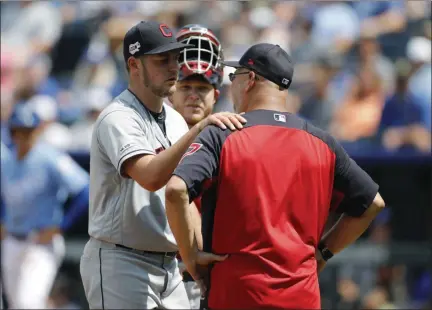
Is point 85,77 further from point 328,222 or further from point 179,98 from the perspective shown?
point 328,222

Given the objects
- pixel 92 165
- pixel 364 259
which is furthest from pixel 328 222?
pixel 364 259

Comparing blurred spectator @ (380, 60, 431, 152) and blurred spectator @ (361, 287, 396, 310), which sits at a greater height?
→ blurred spectator @ (380, 60, 431, 152)

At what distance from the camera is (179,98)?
5789mm

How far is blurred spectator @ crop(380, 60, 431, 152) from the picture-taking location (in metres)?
9.52

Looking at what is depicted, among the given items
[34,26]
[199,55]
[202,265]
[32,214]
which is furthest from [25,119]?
[34,26]

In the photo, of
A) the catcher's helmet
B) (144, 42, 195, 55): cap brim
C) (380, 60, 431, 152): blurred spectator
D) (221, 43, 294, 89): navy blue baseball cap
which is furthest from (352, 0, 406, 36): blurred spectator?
(221, 43, 294, 89): navy blue baseball cap

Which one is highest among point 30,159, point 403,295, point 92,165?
point 92,165

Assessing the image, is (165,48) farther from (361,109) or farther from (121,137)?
(361,109)

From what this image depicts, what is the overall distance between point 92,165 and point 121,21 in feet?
29.1

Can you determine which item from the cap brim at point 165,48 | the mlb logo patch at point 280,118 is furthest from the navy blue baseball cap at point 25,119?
the mlb logo patch at point 280,118

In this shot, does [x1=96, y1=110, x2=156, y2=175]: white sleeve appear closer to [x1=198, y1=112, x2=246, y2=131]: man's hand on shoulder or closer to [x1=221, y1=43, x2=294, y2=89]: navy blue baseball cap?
[x1=198, y1=112, x2=246, y2=131]: man's hand on shoulder

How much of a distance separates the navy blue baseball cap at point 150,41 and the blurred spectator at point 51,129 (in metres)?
4.76

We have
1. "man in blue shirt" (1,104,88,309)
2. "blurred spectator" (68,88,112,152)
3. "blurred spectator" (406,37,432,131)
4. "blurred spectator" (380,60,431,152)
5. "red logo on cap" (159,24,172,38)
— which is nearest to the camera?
"red logo on cap" (159,24,172,38)

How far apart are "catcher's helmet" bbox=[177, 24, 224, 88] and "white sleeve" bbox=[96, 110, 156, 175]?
985 mm
